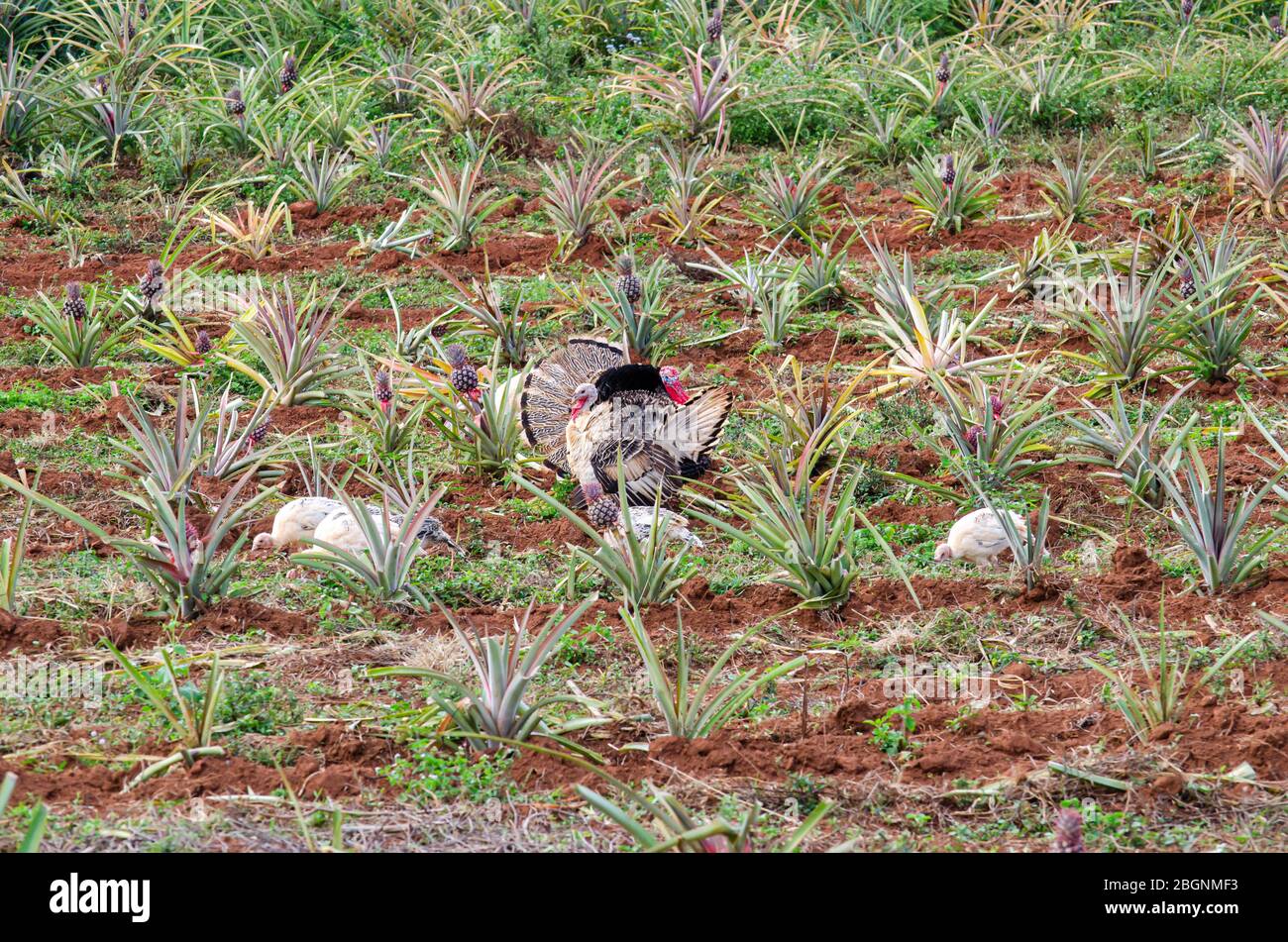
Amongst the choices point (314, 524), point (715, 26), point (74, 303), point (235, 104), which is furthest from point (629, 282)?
point (235, 104)

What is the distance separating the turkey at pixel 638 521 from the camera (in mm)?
4152

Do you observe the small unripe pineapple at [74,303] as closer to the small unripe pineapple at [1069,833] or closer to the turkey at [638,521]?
the turkey at [638,521]

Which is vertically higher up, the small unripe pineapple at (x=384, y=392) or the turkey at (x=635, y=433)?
the small unripe pineapple at (x=384, y=392)

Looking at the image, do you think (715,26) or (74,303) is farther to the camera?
(715,26)

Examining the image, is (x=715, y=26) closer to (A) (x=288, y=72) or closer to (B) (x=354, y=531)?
(A) (x=288, y=72)

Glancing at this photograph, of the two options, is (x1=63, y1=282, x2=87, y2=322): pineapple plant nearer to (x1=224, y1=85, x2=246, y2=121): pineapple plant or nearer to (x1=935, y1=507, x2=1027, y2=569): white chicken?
(x1=224, y1=85, x2=246, y2=121): pineapple plant

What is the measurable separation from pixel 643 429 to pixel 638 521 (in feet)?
1.35

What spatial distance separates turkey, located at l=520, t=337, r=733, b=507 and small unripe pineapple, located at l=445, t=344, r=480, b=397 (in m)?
0.21

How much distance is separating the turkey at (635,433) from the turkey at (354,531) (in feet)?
1.58

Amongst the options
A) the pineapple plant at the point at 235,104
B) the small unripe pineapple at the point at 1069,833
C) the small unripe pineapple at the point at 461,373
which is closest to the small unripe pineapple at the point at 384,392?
the small unripe pineapple at the point at 461,373

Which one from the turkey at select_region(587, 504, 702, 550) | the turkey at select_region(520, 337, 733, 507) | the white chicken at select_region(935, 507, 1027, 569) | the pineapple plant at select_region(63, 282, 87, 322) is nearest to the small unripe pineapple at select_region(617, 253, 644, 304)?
the turkey at select_region(520, 337, 733, 507)

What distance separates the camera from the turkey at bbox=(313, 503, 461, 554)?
4.06 metres

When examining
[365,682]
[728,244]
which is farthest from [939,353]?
[365,682]

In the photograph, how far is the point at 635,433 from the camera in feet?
14.9
